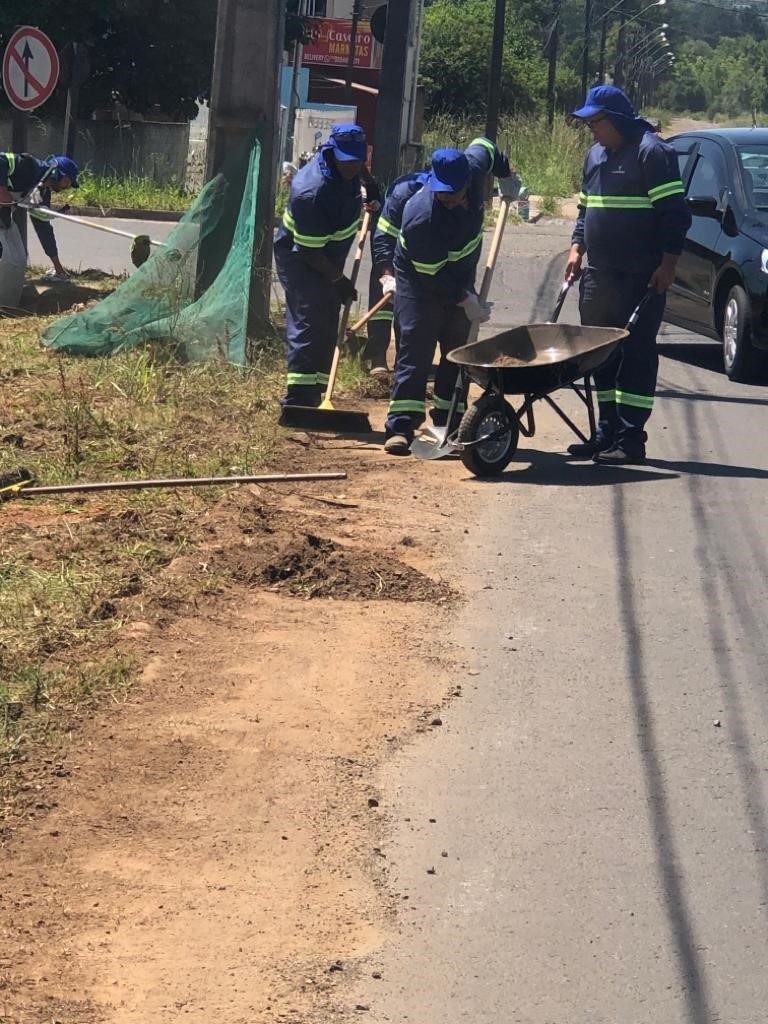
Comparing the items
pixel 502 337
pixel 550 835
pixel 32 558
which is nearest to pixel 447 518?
pixel 502 337

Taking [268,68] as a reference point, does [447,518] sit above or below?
below

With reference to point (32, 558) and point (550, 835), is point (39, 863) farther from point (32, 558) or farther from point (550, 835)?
point (32, 558)

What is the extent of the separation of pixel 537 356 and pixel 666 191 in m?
1.15

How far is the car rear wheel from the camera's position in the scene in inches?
455

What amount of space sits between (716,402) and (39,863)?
7.87 metres

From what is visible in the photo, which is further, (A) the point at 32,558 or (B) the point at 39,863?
(A) the point at 32,558

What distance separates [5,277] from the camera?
13.5 meters

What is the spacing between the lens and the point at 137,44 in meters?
32.6

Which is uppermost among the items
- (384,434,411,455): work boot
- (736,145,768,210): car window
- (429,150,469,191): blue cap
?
(736,145,768,210): car window

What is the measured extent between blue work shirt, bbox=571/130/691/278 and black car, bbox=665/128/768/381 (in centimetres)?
271

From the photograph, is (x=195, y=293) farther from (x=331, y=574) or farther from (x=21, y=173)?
(x=331, y=574)

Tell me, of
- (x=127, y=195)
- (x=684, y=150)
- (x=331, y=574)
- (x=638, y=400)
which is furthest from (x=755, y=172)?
(x=127, y=195)

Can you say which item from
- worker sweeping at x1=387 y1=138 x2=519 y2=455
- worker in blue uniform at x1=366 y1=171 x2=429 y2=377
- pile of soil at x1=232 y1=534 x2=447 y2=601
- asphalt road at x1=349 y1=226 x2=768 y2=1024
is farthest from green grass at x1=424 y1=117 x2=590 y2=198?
pile of soil at x1=232 y1=534 x2=447 y2=601

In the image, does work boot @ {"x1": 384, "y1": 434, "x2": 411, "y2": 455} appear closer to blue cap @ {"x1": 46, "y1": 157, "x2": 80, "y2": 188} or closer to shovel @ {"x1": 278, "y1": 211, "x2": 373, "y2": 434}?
shovel @ {"x1": 278, "y1": 211, "x2": 373, "y2": 434}
